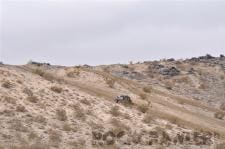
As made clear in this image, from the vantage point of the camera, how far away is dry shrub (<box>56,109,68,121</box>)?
36.6 meters

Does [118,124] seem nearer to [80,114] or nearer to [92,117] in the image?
[92,117]

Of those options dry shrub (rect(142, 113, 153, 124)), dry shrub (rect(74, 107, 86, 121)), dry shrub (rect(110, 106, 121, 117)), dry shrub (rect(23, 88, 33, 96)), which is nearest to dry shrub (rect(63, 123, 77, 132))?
dry shrub (rect(74, 107, 86, 121))

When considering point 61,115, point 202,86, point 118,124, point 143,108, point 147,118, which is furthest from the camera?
point 202,86

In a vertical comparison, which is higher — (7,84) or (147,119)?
(7,84)

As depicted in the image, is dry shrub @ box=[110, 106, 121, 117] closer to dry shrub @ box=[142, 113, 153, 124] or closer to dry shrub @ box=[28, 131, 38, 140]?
dry shrub @ box=[142, 113, 153, 124]

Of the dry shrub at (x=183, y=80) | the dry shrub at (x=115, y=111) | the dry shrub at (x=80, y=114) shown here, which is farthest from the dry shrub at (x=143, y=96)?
the dry shrub at (x=183, y=80)

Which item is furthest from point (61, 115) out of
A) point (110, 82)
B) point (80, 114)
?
point (110, 82)

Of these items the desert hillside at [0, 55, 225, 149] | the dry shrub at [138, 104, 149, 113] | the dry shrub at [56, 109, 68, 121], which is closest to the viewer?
the desert hillside at [0, 55, 225, 149]

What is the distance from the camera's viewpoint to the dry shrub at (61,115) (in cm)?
3659

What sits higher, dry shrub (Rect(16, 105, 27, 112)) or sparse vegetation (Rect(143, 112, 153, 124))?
dry shrub (Rect(16, 105, 27, 112))

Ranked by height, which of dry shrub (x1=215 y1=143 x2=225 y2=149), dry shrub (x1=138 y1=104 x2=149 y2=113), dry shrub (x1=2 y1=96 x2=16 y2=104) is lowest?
dry shrub (x1=215 y1=143 x2=225 y2=149)

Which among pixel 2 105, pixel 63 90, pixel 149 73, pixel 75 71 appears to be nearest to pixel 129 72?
pixel 149 73

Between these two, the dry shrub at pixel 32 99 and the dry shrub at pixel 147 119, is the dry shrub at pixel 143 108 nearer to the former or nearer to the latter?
the dry shrub at pixel 147 119

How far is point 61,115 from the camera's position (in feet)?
121
